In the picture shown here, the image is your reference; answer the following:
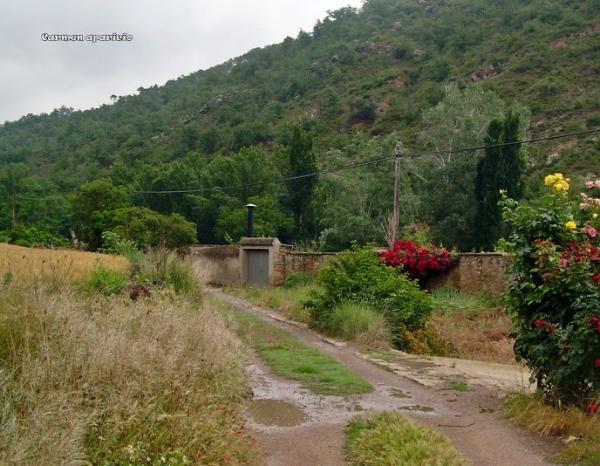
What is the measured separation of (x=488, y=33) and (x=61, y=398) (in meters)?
67.4

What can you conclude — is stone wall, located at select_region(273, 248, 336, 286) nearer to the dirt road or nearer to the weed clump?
the dirt road

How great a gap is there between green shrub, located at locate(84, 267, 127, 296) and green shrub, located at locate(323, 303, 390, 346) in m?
4.28

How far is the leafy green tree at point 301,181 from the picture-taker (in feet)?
119

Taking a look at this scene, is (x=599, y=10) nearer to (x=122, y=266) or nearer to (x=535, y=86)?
(x=535, y=86)

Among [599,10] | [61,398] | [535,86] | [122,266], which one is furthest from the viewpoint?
[599,10]

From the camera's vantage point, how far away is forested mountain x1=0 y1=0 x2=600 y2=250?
111 feet

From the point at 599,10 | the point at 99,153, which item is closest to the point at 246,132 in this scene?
the point at 99,153

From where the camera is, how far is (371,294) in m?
13.0

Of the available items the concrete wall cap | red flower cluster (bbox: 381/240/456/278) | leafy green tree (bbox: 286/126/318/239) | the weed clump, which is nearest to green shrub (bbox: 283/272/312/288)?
the concrete wall cap

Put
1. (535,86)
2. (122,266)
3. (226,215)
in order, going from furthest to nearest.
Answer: (535,86), (226,215), (122,266)

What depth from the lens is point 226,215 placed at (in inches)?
1527

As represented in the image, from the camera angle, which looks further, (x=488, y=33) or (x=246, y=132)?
(x=488, y=33)

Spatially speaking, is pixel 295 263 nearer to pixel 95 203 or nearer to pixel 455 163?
pixel 95 203

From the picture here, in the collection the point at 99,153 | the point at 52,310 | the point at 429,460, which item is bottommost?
the point at 429,460
